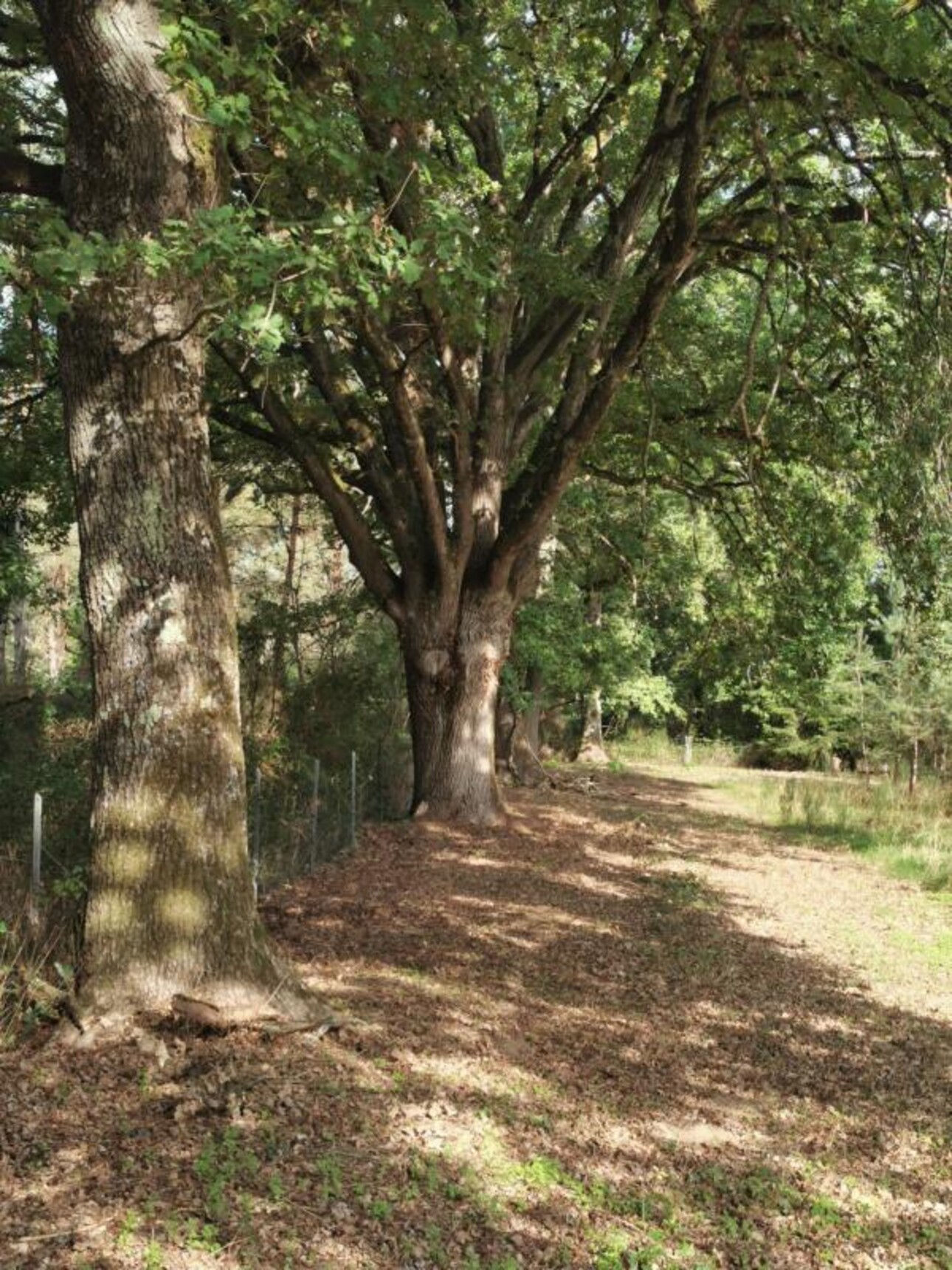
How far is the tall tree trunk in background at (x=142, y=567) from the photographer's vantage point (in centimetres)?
474

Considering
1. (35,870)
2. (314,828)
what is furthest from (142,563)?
(314,828)

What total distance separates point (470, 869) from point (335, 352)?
5566 millimetres

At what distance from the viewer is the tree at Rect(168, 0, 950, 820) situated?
5645mm

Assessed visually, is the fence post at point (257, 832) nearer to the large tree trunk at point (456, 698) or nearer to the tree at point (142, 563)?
the large tree trunk at point (456, 698)

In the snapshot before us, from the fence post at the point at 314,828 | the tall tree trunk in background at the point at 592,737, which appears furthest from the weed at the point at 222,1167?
the tall tree trunk in background at the point at 592,737

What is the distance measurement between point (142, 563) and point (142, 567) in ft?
0.06

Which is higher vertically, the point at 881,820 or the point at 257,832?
the point at 257,832

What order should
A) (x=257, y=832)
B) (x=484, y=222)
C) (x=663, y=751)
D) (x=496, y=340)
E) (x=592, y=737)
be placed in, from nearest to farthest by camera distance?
(x=484, y=222) < (x=257, y=832) < (x=496, y=340) < (x=592, y=737) < (x=663, y=751)

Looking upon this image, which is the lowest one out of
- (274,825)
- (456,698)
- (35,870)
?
(274,825)

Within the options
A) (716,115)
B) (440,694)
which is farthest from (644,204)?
(440,694)

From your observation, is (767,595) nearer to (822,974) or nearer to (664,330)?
(664,330)

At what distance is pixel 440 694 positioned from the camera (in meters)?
11.9

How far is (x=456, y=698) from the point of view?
39.0 ft

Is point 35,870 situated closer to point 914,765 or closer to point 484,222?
point 484,222
